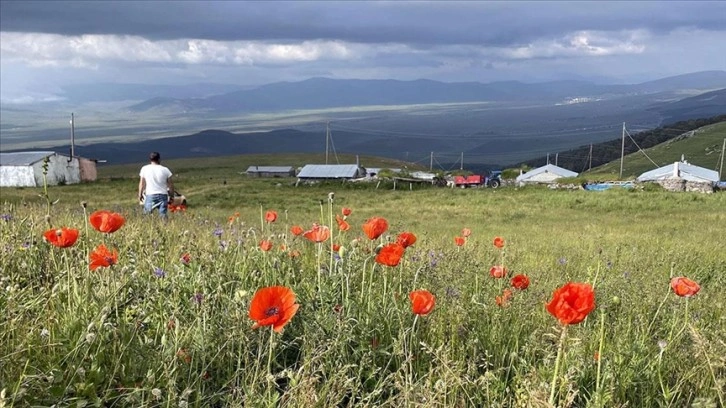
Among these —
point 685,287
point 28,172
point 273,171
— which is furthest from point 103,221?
point 273,171

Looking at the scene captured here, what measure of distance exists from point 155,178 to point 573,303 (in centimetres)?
939

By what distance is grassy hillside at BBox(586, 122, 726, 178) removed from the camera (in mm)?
93250

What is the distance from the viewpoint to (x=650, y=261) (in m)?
7.32

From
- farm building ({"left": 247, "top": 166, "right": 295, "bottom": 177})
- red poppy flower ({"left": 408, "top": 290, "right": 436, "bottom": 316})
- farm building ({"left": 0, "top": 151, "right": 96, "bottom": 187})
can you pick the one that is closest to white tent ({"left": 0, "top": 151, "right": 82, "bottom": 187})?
farm building ({"left": 0, "top": 151, "right": 96, "bottom": 187})

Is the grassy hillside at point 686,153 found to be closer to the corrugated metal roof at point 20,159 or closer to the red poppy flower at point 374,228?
the corrugated metal roof at point 20,159

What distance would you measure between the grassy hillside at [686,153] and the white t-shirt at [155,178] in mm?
84099

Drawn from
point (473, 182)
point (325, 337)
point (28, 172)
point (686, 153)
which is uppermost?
point (325, 337)

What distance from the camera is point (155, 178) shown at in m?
10.5

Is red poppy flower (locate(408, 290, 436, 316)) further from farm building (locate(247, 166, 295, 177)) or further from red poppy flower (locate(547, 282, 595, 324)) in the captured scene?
farm building (locate(247, 166, 295, 177))

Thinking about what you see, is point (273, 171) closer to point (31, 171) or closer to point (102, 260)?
point (31, 171)

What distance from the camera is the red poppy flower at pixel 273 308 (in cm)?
213

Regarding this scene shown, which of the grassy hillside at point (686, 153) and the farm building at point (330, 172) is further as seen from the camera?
the grassy hillside at point (686, 153)

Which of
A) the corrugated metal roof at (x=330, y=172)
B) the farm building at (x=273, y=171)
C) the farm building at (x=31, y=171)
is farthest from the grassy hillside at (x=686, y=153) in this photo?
the farm building at (x=31, y=171)

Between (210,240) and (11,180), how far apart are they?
57.4 metres
